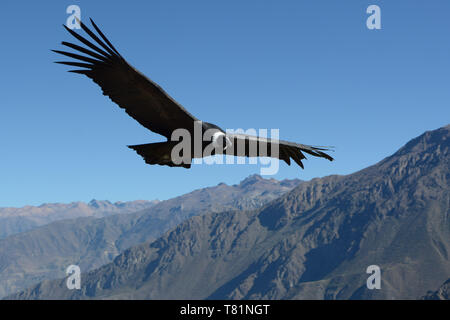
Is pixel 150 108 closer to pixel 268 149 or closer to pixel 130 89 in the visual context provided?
pixel 130 89

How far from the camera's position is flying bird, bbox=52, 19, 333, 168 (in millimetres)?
15227

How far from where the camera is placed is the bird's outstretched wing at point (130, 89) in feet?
49.5

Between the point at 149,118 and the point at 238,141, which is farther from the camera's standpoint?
the point at 238,141

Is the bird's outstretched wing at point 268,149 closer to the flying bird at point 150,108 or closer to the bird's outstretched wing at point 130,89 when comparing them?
the flying bird at point 150,108

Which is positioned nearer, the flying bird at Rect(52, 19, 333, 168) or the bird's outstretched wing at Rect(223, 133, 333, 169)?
the flying bird at Rect(52, 19, 333, 168)

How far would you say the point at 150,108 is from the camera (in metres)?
16.9

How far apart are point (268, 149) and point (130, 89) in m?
6.32

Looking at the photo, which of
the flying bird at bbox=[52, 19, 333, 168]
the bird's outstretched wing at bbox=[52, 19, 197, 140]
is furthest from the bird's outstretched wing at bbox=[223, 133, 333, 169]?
the bird's outstretched wing at bbox=[52, 19, 197, 140]

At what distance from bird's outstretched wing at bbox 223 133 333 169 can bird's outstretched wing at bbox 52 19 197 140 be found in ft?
7.58

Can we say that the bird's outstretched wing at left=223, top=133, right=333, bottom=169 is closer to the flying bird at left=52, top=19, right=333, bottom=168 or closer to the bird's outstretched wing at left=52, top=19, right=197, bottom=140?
the flying bird at left=52, top=19, right=333, bottom=168
